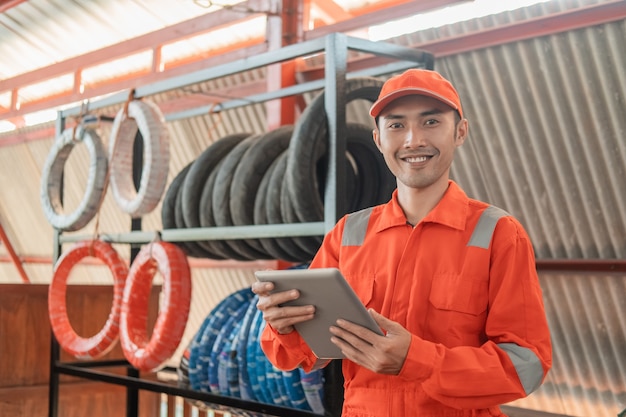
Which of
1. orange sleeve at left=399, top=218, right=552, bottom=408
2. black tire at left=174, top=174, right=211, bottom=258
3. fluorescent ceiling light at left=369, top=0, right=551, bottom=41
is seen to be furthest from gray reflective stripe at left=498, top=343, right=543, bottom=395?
fluorescent ceiling light at left=369, top=0, right=551, bottom=41

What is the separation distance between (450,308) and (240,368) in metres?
2.10

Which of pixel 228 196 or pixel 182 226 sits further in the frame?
pixel 182 226

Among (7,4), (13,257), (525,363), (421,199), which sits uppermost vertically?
(7,4)

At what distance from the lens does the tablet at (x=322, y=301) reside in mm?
1854

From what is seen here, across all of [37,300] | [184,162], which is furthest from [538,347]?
[184,162]

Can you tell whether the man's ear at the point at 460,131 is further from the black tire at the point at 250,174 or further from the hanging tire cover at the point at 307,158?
the black tire at the point at 250,174

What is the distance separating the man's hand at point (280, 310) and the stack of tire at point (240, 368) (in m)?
1.38

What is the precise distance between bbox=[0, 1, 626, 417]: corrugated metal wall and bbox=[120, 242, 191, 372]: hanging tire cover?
2.27m

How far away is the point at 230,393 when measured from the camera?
3916mm

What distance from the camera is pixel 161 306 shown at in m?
4.23

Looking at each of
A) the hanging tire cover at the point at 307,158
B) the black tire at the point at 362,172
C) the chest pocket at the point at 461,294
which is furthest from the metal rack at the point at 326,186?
the chest pocket at the point at 461,294

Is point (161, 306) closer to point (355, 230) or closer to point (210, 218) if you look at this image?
point (210, 218)

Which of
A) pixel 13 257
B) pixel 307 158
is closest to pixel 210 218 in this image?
pixel 307 158

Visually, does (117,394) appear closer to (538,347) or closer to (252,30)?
(252,30)
